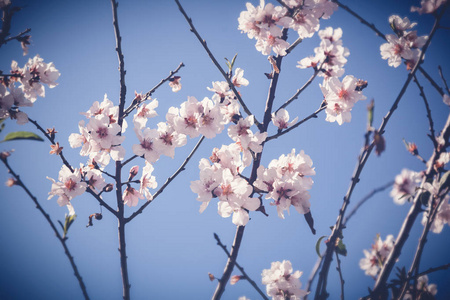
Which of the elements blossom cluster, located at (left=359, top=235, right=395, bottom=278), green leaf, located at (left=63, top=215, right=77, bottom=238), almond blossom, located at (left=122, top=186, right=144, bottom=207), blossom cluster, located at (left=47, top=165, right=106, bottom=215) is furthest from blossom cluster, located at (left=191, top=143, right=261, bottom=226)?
blossom cluster, located at (left=359, top=235, right=395, bottom=278)

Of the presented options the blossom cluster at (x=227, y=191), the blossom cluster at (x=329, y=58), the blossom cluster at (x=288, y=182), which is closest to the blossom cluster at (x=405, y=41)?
the blossom cluster at (x=329, y=58)

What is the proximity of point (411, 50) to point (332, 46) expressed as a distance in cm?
67

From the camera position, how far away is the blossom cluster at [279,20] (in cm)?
189

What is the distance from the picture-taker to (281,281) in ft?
6.97

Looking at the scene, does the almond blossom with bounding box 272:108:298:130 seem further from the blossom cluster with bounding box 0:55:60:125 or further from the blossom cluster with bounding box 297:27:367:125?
the blossom cluster with bounding box 0:55:60:125

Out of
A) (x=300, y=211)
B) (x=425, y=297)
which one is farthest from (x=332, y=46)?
(x=425, y=297)

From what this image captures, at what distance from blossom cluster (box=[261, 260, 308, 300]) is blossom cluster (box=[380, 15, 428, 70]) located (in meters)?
2.20

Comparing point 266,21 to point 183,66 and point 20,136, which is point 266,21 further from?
point 20,136

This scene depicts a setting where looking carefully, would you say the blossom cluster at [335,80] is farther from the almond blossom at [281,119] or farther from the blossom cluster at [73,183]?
the blossom cluster at [73,183]

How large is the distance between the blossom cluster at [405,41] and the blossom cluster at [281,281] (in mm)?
2200

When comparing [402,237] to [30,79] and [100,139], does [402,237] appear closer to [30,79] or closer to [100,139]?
[100,139]

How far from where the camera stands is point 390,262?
1560 mm

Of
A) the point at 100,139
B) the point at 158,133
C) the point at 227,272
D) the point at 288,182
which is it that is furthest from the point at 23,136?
the point at 288,182

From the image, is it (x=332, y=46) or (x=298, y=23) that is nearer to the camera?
(x=298, y=23)
